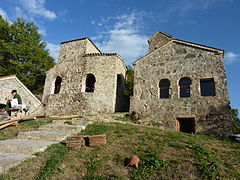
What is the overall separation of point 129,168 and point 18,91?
14.7 metres

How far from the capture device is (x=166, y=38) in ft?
60.2

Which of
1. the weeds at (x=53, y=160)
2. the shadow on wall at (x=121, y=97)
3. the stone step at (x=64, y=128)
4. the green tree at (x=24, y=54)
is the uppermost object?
the green tree at (x=24, y=54)

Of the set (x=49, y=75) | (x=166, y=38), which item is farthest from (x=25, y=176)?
(x=166, y=38)

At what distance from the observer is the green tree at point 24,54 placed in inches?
781

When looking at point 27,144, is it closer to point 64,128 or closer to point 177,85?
point 64,128

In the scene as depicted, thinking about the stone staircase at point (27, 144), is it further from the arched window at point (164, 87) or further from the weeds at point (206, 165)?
the arched window at point (164, 87)

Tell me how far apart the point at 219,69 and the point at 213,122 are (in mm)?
3687

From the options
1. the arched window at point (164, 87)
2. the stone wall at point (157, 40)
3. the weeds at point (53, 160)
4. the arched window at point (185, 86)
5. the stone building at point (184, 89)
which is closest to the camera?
the weeds at point (53, 160)

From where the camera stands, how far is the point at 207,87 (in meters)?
11.2

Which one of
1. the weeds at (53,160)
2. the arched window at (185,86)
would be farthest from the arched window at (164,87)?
the weeds at (53,160)

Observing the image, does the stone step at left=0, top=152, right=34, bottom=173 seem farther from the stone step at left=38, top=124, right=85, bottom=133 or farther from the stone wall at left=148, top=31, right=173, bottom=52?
the stone wall at left=148, top=31, right=173, bottom=52

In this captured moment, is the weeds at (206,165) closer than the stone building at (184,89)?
Yes

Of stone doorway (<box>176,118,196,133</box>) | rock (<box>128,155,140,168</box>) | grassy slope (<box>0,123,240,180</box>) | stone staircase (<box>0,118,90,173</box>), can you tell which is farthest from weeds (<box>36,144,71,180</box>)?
stone doorway (<box>176,118,196,133</box>)

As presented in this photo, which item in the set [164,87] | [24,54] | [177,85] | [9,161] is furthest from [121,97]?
[24,54]
